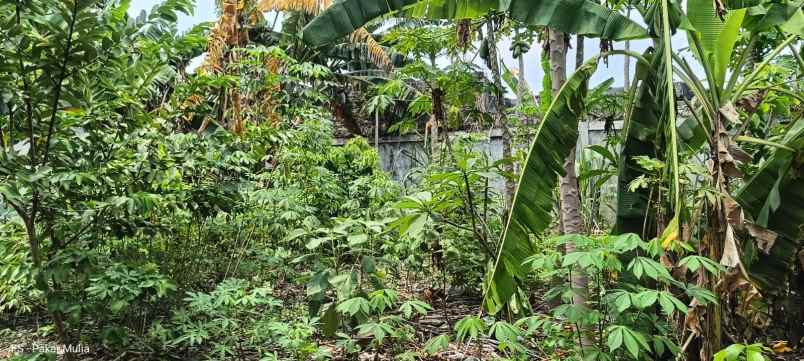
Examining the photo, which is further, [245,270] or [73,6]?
[245,270]

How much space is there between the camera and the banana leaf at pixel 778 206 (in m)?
2.61

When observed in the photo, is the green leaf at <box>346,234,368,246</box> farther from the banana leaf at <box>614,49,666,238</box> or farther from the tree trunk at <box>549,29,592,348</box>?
the banana leaf at <box>614,49,666,238</box>

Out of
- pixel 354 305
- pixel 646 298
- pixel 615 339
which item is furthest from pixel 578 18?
pixel 354 305

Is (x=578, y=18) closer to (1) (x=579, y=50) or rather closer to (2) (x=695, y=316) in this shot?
(1) (x=579, y=50)

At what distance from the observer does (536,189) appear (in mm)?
2613

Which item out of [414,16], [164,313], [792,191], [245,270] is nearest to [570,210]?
[792,191]

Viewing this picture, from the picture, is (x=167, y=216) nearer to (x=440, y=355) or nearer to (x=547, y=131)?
(x=440, y=355)

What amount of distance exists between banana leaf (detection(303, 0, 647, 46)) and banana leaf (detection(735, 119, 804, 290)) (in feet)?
3.35

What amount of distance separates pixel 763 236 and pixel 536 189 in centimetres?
98

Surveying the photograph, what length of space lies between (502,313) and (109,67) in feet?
9.27

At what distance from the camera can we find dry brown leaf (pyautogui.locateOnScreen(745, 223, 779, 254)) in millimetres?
2072

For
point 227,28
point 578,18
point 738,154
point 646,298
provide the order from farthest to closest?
point 227,28 < point 578,18 < point 738,154 < point 646,298

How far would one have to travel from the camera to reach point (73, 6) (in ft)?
7.79

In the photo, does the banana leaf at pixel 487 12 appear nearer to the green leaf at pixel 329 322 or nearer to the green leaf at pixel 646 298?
the green leaf at pixel 646 298
